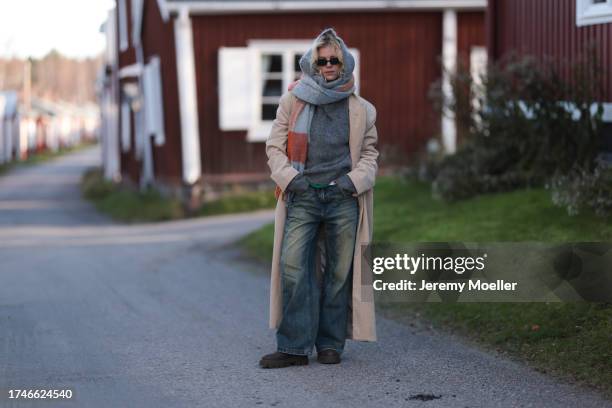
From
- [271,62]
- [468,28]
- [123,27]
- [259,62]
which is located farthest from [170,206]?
[123,27]

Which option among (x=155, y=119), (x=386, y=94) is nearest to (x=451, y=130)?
(x=386, y=94)

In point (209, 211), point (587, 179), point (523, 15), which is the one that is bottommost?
point (209, 211)

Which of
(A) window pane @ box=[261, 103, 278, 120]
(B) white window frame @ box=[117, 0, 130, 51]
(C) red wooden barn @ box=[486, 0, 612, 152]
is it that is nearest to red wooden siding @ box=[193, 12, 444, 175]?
(A) window pane @ box=[261, 103, 278, 120]

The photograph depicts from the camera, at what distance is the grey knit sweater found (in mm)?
6387

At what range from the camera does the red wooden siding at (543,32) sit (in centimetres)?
1055

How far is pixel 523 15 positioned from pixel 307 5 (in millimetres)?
6909

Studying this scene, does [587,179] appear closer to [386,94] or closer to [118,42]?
[386,94]

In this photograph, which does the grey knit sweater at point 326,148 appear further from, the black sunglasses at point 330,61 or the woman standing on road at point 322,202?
the black sunglasses at point 330,61

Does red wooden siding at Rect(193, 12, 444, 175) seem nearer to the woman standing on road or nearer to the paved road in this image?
the paved road

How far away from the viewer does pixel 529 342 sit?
22.6ft

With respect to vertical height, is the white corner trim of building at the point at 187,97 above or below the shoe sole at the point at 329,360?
above

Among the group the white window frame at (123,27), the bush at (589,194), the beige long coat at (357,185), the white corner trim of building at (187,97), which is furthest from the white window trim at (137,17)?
the beige long coat at (357,185)

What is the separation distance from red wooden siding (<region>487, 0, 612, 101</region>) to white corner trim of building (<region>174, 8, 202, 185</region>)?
22.2 ft

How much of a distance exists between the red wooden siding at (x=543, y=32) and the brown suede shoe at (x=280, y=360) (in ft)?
16.9
